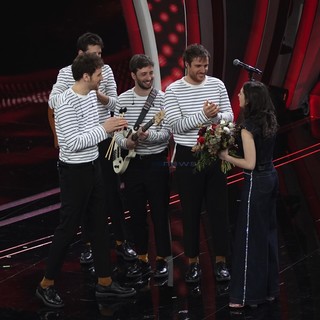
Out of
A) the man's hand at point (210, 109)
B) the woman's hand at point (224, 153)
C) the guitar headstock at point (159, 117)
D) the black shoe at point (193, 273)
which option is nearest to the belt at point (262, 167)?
the woman's hand at point (224, 153)

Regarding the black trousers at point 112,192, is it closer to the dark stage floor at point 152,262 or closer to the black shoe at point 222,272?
the dark stage floor at point 152,262

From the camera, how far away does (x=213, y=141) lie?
5.99 m

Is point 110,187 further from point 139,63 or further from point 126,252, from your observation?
point 139,63

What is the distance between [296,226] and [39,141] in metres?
4.72

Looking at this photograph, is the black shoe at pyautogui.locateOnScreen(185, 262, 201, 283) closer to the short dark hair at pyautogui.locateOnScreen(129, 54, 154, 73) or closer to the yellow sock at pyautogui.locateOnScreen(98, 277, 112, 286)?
the yellow sock at pyautogui.locateOnScreen(98, 277, 112, 286)

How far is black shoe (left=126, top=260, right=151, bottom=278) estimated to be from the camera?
22.3 feet

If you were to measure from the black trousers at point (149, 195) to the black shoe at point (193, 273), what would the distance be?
0.26 meters

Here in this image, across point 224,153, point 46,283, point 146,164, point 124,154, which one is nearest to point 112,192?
point 124,154

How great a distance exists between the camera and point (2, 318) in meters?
6.03

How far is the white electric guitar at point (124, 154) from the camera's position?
21.2ft

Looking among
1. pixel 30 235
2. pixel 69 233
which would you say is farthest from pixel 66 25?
pixel 69 233

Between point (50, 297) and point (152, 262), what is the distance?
113 centimetres

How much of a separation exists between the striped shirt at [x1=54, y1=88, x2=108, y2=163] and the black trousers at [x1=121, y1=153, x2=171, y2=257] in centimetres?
64

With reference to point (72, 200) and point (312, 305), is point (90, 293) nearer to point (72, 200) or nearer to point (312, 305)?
point (72, 200)
